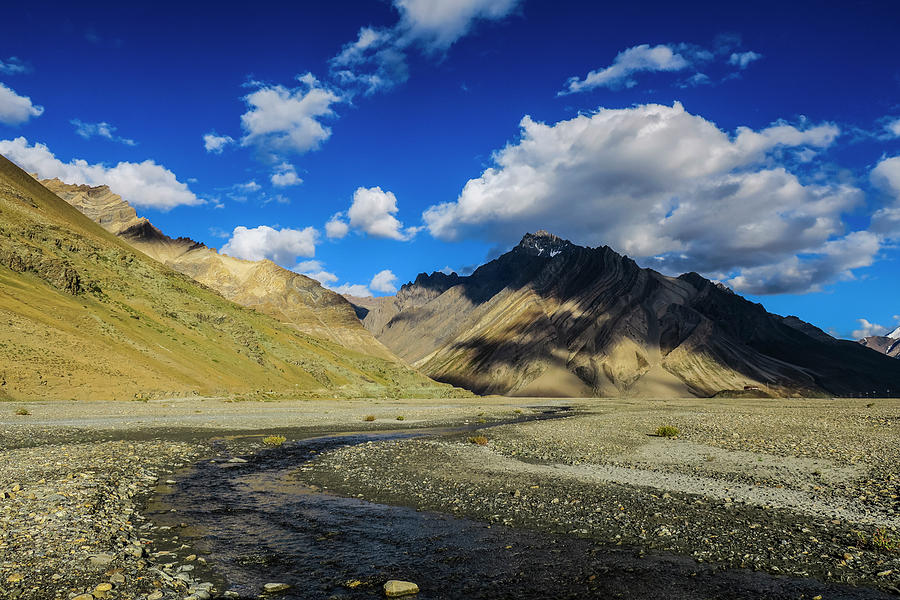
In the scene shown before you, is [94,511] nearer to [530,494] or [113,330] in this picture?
[530,494]

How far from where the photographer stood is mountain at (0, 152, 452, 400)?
5653cm

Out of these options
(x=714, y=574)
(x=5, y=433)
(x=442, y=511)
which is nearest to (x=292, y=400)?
(x=5, y=433)

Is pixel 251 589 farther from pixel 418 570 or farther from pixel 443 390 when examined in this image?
pixel 443 390

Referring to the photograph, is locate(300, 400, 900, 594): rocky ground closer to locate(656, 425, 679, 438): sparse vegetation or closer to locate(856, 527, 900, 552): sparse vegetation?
locate(856, 527, 900, 552): sparse vegetation

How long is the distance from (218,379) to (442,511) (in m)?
73.7

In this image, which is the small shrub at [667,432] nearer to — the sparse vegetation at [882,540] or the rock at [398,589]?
the sparse vegetation at [882,540]

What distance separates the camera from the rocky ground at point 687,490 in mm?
11141

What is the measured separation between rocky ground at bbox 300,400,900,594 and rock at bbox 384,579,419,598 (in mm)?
4862

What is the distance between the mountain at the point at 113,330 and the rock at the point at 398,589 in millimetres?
55484

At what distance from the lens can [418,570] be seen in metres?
10.6

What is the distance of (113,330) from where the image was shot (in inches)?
2803

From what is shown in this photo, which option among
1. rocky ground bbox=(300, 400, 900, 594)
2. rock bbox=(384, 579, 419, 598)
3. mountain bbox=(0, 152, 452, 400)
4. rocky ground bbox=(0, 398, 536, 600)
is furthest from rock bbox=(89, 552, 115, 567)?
mountain bbox=(0, 152, 452, 400)

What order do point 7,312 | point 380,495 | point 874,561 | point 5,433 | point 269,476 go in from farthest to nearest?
1. point 7,312
2. point 5,433
3. point 269,476
4. point 380,495
5. point 874,561

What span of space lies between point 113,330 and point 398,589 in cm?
7704
